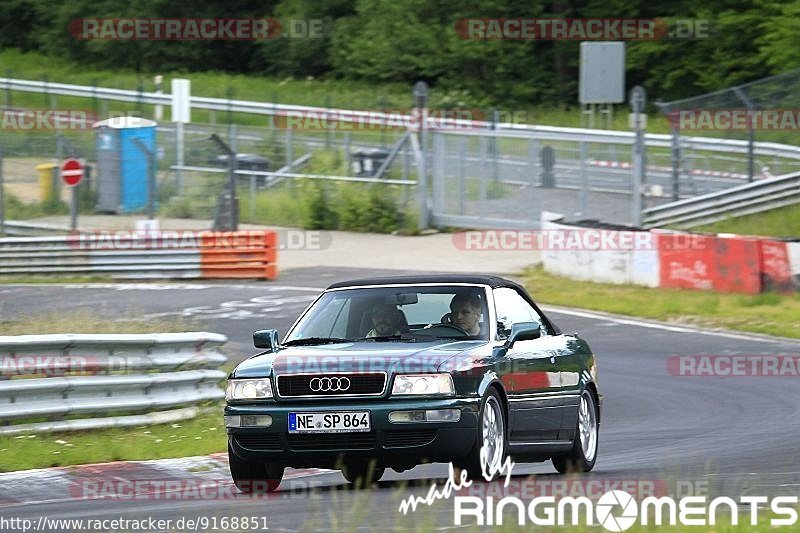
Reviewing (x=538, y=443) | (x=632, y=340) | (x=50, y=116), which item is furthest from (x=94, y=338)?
(x=50, y=116)

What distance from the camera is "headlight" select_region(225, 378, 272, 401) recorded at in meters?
9.02

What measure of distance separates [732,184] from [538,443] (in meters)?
20.3

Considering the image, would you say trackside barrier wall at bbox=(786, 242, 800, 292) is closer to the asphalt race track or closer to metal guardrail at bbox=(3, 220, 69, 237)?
the asphalt race track

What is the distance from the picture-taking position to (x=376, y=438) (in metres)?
8.74

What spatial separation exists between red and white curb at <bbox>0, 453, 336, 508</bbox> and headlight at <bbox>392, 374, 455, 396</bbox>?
1191 mm

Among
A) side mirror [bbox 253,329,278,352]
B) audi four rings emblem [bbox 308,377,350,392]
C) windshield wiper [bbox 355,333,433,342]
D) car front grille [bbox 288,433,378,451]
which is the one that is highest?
windshield wiper [bbox 355,333,433,342]

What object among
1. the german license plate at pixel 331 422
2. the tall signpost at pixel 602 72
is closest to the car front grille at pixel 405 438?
the german license plate at pixel 331 422

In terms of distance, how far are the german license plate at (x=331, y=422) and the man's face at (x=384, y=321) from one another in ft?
3.54

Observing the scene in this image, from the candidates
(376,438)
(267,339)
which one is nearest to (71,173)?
(267,339)

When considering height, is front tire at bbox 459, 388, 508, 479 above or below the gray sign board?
below

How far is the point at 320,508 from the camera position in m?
8.01

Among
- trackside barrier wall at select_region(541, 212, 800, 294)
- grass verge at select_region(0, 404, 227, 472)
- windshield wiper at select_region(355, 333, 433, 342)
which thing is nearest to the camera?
windshield wiper at select_region(355, 333, 433, 342)

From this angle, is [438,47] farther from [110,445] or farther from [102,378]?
[110,445]

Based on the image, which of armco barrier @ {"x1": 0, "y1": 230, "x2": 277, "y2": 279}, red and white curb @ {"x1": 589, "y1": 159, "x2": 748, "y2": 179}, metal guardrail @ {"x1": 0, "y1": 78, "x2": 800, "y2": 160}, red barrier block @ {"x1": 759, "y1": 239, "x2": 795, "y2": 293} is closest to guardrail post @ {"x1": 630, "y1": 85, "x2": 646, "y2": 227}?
red and white curb @ {"x1": 589, "y1": 159, "x2": 748, "y2": 179}
